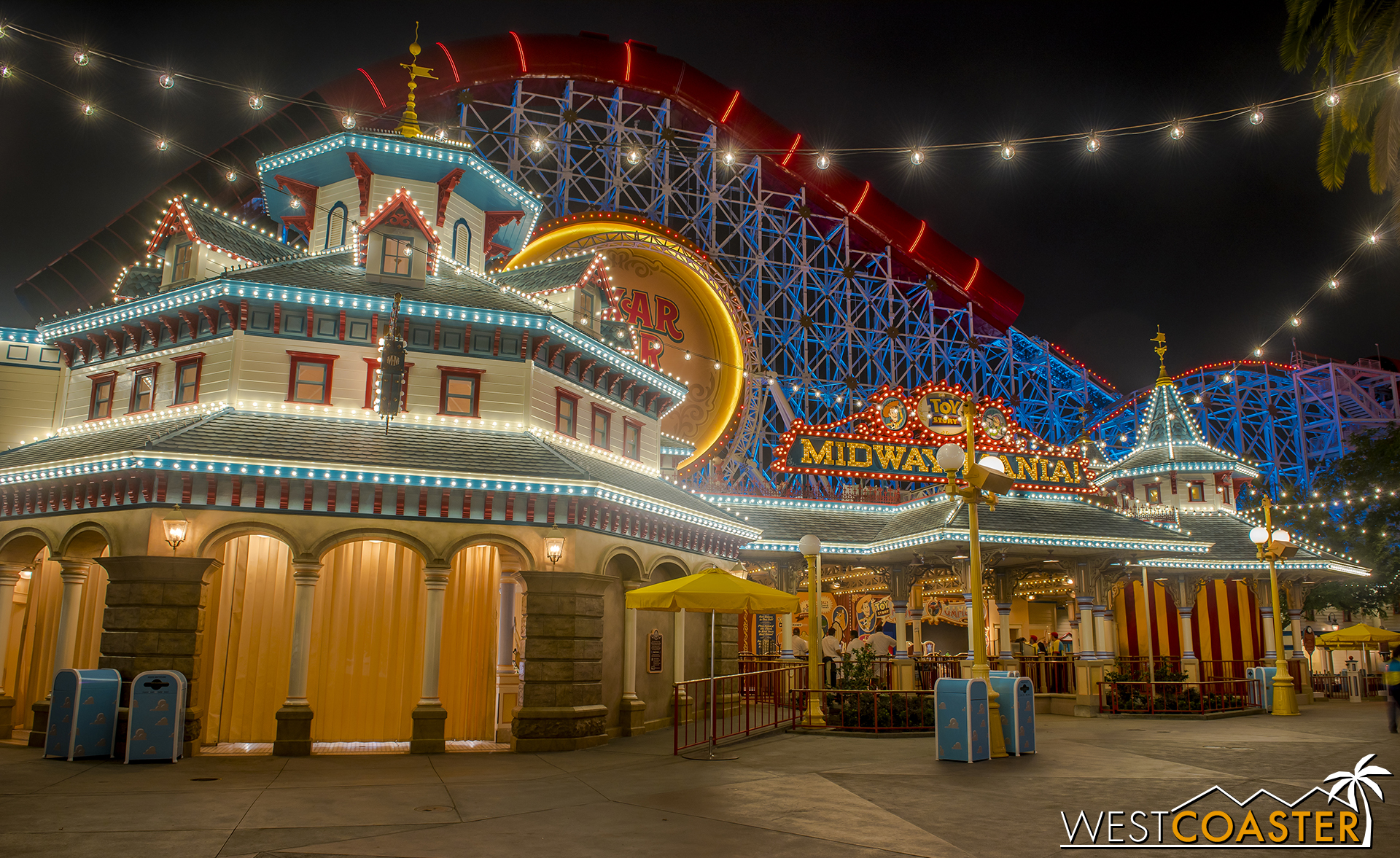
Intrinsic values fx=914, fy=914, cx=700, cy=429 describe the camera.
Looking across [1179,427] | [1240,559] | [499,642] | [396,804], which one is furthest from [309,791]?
[1179,427]

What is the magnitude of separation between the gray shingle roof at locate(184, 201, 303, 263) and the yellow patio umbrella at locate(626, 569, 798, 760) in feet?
38.0

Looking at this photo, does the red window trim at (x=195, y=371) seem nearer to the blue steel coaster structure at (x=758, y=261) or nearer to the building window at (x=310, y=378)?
the building window at (x=310, y=378)

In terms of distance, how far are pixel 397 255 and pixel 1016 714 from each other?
15103 mm

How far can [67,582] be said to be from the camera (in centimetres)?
1645

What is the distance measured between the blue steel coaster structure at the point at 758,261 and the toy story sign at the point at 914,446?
177 inches

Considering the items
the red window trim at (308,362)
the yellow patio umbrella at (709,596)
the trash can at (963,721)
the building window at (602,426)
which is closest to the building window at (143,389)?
the red window trim at (308,362)

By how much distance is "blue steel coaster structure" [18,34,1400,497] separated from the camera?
33844 mm

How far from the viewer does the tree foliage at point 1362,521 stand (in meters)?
41.0

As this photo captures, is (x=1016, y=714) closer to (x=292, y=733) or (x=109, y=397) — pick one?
(x=292, y=733)

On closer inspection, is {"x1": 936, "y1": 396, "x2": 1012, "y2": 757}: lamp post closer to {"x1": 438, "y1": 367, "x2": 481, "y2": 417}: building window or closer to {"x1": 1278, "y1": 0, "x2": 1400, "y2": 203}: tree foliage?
{"x1": 1278, "y1": 0, "x2": 1400, "y2": 203}: tree foliage

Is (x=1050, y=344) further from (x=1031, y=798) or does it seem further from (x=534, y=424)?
(x=1031, y=798)

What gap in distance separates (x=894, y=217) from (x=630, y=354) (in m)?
25.5

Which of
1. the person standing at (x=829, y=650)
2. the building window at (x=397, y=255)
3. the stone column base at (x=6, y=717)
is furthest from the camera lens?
the person standing at (x=829, y=650)

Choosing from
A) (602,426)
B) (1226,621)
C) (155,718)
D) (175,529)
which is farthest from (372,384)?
(1226,621)
